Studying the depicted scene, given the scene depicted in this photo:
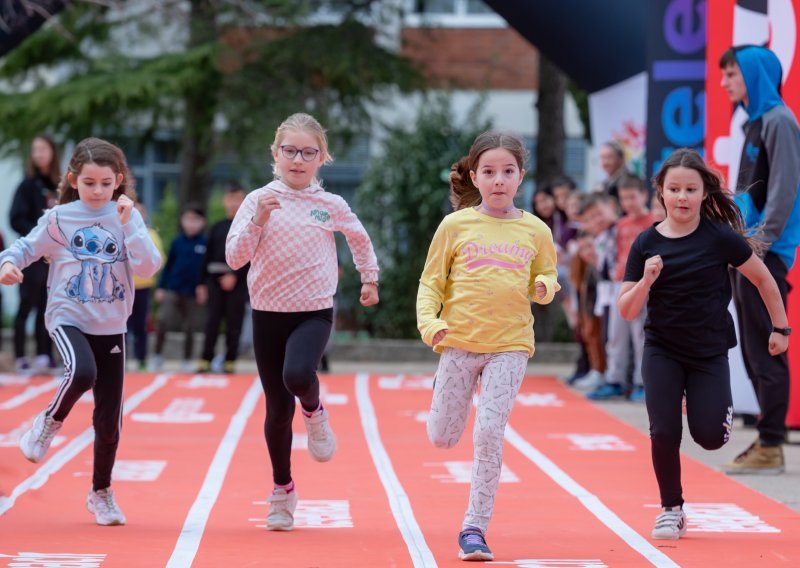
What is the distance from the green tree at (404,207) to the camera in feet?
66.5

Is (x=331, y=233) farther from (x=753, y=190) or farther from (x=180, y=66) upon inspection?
(x=180, y=66)

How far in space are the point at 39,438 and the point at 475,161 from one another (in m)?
2.28

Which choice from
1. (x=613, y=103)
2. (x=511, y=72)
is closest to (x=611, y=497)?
(x=613, y=103)

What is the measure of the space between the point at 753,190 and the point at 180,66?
1327cm

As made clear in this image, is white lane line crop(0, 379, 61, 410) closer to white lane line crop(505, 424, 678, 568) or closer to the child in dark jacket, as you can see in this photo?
the child in dark jacket

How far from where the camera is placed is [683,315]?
6.51 metres

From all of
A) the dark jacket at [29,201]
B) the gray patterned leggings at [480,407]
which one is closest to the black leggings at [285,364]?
the gray patterned leggings at [480,407]

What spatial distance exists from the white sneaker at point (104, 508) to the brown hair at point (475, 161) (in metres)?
2.06

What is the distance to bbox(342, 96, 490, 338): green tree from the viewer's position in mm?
20281

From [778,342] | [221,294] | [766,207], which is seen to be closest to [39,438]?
[778,342]

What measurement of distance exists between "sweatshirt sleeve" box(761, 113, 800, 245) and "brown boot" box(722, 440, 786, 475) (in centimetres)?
118

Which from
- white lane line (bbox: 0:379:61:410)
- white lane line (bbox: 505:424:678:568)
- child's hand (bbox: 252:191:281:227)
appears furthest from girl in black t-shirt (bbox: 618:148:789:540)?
white lane line (bbox: 0:379:61:410)

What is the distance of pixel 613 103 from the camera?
49.6 ft

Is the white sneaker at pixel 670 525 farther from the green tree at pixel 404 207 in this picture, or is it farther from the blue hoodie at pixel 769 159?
the green tree at pixel 404 207
